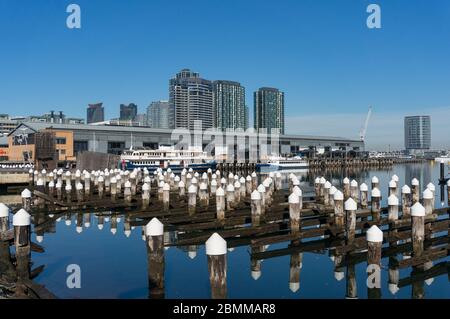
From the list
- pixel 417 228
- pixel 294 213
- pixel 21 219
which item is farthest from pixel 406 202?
pixel 21 219

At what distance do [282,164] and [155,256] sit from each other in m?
105

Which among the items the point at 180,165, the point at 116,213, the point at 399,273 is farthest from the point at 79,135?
the point at 399,273

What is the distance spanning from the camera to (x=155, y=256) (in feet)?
42.1

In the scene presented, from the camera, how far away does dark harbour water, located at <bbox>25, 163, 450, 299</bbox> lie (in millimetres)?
14289

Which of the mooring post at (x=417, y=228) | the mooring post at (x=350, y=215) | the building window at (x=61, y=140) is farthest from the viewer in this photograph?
the building window at (x=61, y=140)

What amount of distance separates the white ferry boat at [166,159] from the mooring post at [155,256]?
67.2m

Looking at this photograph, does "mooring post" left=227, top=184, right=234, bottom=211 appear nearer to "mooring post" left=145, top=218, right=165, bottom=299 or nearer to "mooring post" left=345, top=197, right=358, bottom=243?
"mooring post" left=345, top=197, right=358, bottom=243

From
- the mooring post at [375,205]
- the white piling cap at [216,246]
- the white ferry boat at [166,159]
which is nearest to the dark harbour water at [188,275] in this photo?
the white piling cap at [216,246]

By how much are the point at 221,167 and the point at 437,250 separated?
8404 centimetres

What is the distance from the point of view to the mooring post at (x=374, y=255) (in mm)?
12969

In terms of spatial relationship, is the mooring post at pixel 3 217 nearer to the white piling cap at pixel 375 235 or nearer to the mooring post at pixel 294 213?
the mooring post at pixel 294 213

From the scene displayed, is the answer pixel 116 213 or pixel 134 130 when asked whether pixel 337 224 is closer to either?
pixel 116 213

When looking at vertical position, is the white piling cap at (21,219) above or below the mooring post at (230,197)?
above

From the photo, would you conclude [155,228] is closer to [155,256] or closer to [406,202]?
[155,256]
